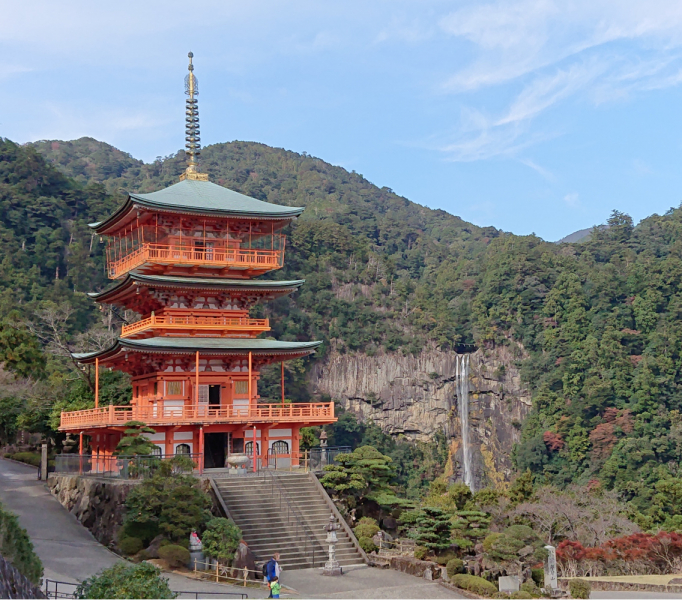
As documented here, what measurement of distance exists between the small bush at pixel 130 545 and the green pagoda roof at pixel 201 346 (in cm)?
710

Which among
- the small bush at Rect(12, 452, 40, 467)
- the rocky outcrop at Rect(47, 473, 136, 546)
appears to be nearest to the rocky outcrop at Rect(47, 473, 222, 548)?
the rocky outcrop at Rect(47, 473, 136, 546)

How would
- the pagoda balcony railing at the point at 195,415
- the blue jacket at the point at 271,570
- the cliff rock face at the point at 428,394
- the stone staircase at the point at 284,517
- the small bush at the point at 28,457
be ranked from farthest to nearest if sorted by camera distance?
the cliff rock face at the point at 428,394
the small bush at the point at 28,457
the pagoda balcony railing at the point at 195,415
the stone staircase at the point at 284,517
the blue jacket at the point at 271,570

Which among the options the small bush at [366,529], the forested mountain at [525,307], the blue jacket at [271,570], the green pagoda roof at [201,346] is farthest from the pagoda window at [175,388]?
the forested mountain at [525,307]

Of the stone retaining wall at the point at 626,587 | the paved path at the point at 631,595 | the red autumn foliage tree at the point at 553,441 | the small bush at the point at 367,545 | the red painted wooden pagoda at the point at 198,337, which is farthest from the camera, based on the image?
the red autumn foliage tree at the point at 553,441

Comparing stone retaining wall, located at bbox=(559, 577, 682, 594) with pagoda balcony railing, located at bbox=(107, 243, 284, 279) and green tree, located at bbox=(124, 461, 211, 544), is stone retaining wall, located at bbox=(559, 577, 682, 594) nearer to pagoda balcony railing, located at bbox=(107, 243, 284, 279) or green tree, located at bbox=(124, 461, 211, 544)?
green tree, located at bbox=(124, 461, 211, 544)

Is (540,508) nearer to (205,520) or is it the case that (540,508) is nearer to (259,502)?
(259,502)

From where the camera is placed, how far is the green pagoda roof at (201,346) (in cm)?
2761

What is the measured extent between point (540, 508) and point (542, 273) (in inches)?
2276

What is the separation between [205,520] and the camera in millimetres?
21891

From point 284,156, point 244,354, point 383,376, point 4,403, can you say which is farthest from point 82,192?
point 284,156

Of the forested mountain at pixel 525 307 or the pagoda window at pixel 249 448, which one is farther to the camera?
the forested mountain at pixel 525 307

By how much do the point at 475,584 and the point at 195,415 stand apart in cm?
1127

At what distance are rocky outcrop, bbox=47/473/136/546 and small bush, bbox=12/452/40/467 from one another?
9174 millimetres

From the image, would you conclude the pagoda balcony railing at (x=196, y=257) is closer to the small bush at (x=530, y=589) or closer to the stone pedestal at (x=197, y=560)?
the stone pedestal at (x=197, y=560)
